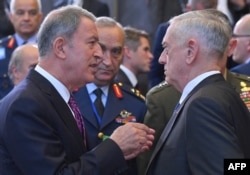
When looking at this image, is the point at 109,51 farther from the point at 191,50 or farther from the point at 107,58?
the point at 191,50

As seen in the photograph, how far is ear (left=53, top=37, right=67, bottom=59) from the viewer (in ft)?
9.88

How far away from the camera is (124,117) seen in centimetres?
394

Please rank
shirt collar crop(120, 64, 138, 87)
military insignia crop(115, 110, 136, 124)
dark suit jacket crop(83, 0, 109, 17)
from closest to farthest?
military insignia crop(115, 110, 136, 124) < shirt collar crop(120, 64, 138, 87) < dark suit jacket crop(83, 0, 109, 17)

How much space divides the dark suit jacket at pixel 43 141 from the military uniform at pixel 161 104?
0.89 m

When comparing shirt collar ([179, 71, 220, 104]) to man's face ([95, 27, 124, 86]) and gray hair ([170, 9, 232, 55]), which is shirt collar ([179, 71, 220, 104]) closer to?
gray hair ([170, 9, 232, 55])

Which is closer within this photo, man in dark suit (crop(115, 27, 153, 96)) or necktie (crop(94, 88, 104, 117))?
necktie (crop(94, 88, 104, 117))

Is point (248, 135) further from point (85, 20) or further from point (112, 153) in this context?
point (85, 20)

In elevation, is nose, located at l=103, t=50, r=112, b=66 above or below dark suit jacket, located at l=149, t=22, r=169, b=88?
above

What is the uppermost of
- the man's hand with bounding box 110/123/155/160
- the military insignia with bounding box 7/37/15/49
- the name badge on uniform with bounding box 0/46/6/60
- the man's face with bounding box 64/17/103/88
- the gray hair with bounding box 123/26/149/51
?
the man's face with bounding box 64/17/103/88

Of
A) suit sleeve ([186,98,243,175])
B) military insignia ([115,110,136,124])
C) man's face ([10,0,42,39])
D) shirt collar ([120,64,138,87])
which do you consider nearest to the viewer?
suit sleeve ([186,98,243,175])

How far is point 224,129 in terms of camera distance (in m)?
2.62

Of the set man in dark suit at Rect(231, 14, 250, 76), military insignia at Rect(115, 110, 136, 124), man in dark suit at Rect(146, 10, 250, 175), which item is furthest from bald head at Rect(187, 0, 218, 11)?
man in dark suit at Rect(146, 10, 250, 175)

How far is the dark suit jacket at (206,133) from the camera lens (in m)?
2.60

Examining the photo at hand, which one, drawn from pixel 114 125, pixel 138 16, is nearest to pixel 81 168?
pixel 114 125
